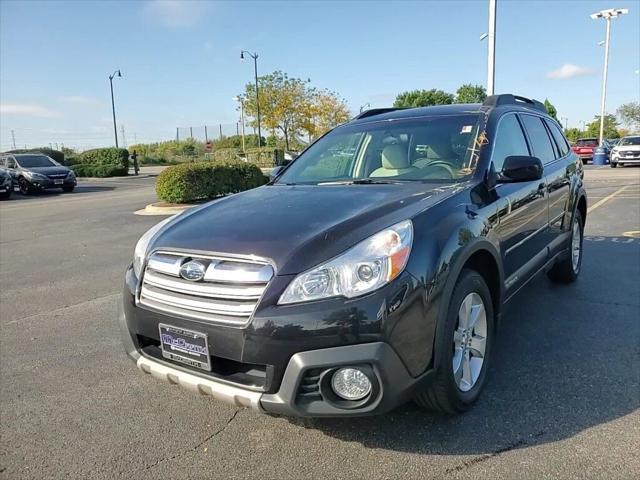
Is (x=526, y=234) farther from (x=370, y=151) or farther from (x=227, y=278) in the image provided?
(x=227, y=278)

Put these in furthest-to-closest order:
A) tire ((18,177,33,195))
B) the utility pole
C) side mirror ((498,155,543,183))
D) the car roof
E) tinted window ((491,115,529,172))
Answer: tire ((18,177,33,195)) → the utility pole → the car roof → tinted window ((491,115,529,172)) → side mirror ((498,155,543,183))

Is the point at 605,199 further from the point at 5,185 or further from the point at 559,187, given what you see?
the point at 5,185

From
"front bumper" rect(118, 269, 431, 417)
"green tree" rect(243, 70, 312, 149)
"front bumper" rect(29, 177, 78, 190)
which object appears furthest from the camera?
Answer: "green tree" rect(243, 70, 312, 149)

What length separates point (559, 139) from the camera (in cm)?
522

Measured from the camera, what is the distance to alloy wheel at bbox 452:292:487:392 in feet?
9.18

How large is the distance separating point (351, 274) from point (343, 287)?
0.23ft

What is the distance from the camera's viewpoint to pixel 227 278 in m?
2.39

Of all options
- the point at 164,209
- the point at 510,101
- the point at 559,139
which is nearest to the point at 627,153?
the point at 164,209

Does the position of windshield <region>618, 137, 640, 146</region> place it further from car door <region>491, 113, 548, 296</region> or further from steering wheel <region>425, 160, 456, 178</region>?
steering wheel <region>425, 160, 456, 178</region>

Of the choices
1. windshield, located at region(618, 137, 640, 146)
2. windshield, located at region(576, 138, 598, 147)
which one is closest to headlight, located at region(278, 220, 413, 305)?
windshield, located at region(618, 137, 640, 146)

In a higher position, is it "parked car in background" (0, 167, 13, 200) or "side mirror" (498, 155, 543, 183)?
"side mirror" (498, 155, 543, 183)

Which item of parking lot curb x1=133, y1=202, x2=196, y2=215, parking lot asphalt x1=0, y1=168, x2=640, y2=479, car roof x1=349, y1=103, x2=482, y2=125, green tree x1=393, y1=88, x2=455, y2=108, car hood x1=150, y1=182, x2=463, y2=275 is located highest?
green tree x1=393, y1=88, x2=455, y2=108

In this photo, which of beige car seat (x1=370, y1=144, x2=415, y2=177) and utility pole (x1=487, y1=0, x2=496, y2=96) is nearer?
beige car seat (x1=370, y1=144, x2=415, y2=177)

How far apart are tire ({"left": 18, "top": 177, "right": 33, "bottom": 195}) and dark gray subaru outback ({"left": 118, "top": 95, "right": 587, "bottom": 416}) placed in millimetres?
21245
